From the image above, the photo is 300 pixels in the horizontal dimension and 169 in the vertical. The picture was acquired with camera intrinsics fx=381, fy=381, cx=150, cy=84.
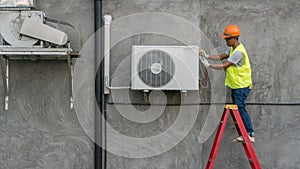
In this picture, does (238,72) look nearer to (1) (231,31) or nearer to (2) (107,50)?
(1) (231,31)

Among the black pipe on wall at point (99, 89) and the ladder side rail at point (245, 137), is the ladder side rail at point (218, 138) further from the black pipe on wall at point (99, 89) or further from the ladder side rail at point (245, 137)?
the black pipe on wall at point (99, 89)

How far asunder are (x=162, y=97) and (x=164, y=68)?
1.31ft

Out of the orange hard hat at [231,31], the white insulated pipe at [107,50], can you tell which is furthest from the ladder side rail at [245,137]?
the white insulated pipe at [107,50]

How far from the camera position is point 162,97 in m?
4.03

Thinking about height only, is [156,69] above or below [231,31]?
below

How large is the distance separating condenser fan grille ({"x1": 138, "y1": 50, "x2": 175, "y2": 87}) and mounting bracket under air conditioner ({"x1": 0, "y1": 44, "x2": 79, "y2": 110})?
2.21ft

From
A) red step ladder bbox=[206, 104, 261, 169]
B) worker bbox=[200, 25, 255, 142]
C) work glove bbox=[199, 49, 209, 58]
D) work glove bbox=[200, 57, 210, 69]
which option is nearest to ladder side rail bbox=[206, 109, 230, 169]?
red step ladder bbox=[206, 104, 261, 169]

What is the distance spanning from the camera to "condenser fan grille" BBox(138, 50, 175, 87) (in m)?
3.76

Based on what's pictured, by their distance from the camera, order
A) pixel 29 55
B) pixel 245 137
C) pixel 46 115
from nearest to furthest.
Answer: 1. pixel 245 137
2. pixel 29 55
3. pixel 46 115

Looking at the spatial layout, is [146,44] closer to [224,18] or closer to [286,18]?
[224,18]

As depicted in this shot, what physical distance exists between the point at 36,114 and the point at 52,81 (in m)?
0.38

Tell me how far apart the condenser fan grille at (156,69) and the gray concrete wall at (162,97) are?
0.94ft

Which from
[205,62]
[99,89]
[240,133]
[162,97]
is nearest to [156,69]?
[162,97]

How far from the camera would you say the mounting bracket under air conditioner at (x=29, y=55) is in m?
3.59
